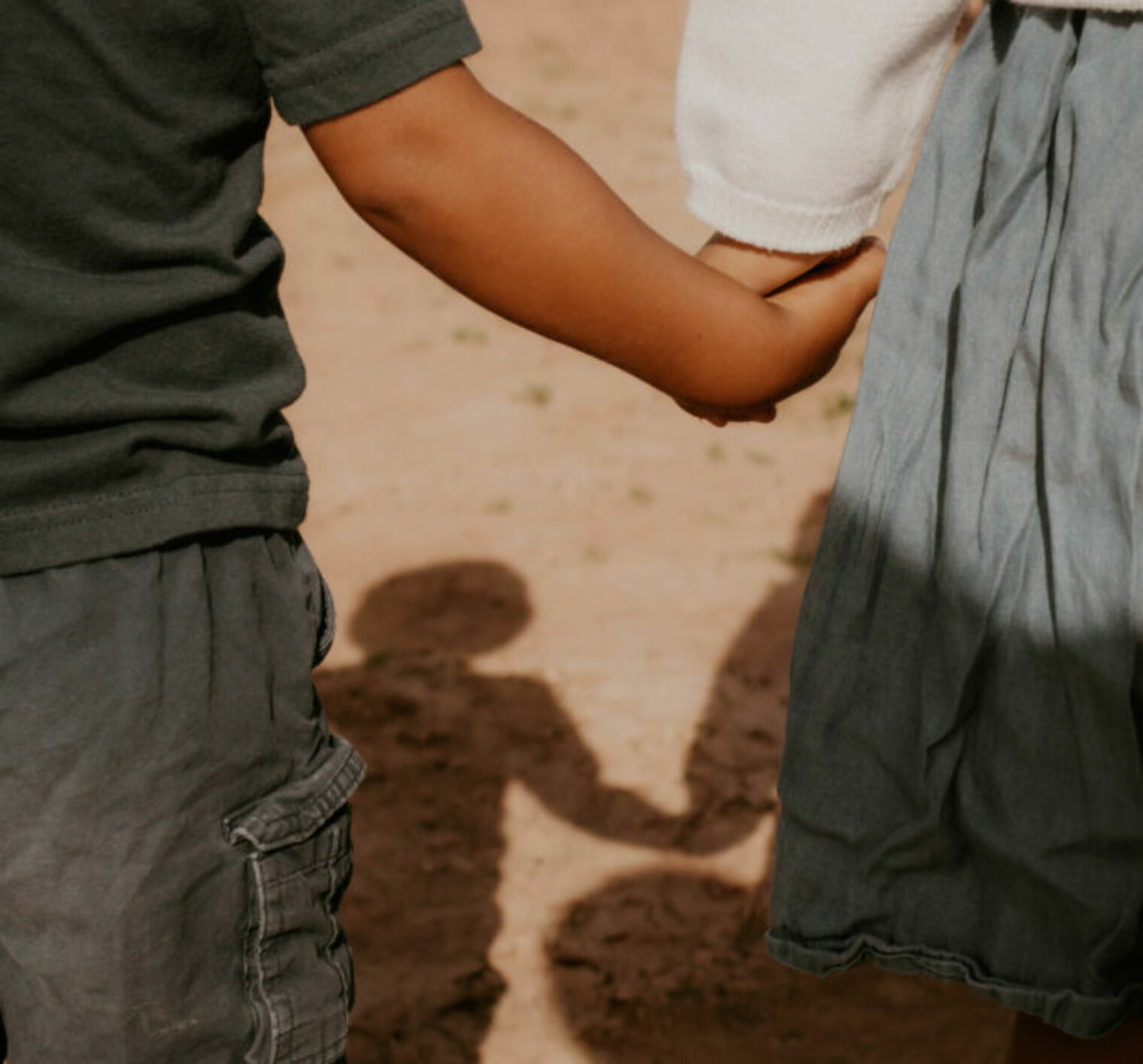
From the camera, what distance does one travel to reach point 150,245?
3.80 ft

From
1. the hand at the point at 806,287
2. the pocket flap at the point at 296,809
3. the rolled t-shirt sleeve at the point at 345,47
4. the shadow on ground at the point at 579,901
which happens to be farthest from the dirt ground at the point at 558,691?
the rolled t-shirt sleeve at the point at 345,47

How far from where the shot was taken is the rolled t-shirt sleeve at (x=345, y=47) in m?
1.06

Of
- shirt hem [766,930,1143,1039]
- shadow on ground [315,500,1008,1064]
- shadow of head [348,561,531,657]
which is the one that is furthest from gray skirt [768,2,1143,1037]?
shadow of head [348,561,531,657]

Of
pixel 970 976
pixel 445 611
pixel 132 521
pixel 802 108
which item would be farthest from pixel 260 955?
pixel 445 611

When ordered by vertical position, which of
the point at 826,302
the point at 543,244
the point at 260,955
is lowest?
the point at 260,955

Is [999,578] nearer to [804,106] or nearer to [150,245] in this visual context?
[804,106]

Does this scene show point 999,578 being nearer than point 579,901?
Yes

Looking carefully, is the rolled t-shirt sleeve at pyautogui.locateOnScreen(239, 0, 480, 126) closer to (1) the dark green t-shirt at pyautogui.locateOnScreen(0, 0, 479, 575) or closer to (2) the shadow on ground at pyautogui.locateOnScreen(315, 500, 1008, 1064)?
(1) the dark green t-shirt at pyautogui.locateOnScreen(0, 0, 479, 575)

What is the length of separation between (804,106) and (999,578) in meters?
0.42

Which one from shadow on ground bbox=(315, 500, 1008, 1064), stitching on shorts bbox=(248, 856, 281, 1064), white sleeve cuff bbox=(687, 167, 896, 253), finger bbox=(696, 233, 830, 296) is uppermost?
white sleeve cuff bbox=(687, 167, 896, 253)

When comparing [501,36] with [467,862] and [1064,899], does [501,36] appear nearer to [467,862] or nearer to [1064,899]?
[467,862]

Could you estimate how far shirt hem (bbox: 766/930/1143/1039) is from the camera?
1.23 m

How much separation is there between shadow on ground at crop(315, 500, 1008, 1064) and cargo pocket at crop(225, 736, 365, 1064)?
0.99m

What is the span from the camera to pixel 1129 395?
111cm
